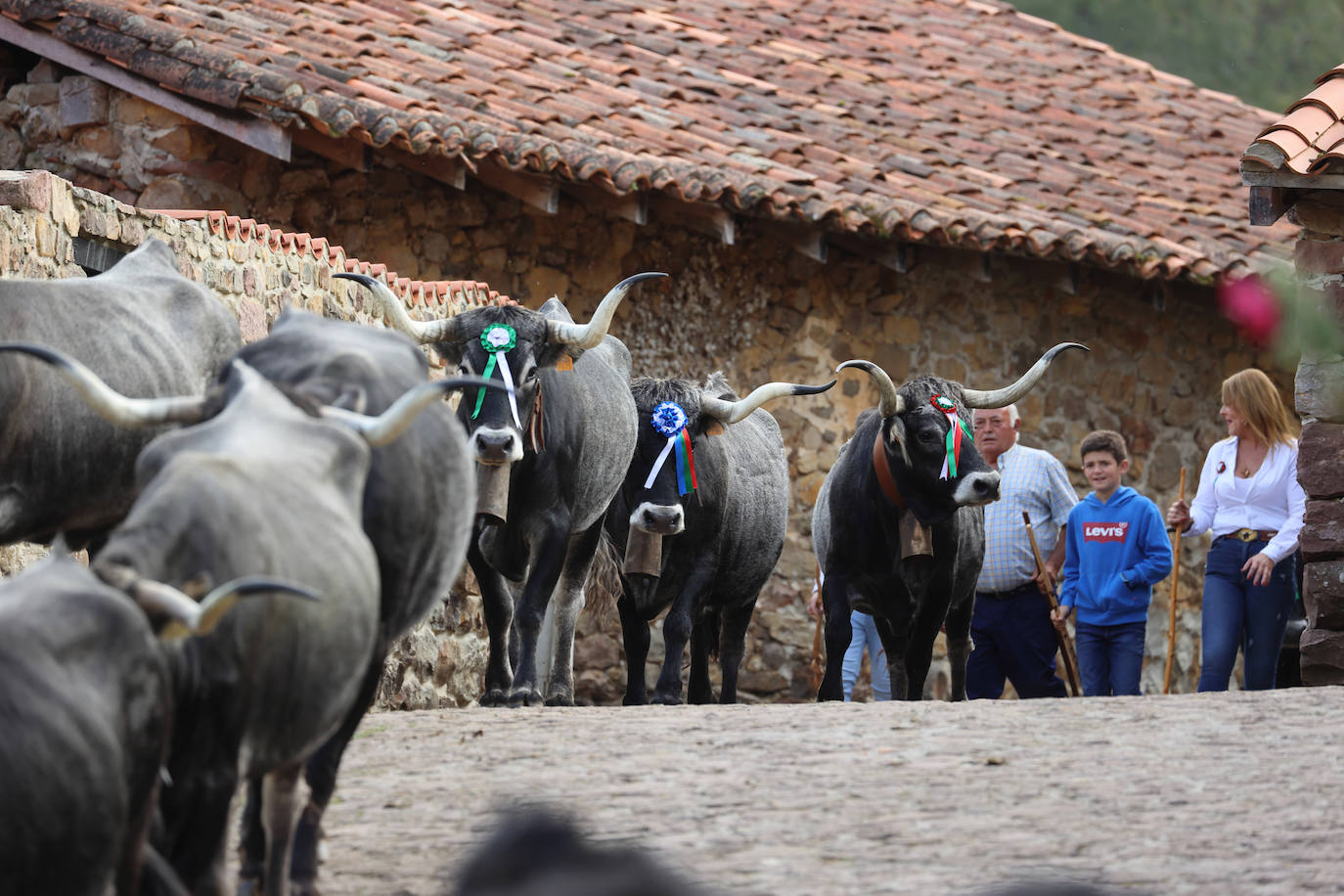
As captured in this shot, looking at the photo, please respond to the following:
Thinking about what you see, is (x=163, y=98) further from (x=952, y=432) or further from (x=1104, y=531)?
(x=1104, y=531)

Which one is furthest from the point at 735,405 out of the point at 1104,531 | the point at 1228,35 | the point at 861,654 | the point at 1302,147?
the point at 1228,35

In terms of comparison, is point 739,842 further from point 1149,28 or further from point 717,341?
point 1149,28

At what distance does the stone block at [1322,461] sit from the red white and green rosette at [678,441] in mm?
2829

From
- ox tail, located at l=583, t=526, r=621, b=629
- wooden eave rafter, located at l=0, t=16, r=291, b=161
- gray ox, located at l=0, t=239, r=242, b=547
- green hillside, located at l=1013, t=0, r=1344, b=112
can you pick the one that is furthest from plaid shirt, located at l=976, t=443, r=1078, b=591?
green hillside, located at l=1013, t=0, r=1344, b=112

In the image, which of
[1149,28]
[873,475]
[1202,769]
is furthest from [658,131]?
[1149,28]

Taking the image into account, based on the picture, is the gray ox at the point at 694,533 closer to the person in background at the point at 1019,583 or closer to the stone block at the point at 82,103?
the person in background at the point at 1019,583

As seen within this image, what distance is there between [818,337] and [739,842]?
28.9ft

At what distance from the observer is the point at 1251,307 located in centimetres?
1389

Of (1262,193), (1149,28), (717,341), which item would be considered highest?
(1149,28)

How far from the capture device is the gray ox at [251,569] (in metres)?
3.23

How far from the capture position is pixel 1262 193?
28.3 feet

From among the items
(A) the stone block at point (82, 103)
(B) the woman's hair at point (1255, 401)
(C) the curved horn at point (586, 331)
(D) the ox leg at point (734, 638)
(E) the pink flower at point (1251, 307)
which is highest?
(A) the stone block at point (82, 103)

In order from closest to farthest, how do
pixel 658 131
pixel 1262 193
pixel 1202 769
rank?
pixel 1202 769 → pixel 1262 193 → pixel 658 131

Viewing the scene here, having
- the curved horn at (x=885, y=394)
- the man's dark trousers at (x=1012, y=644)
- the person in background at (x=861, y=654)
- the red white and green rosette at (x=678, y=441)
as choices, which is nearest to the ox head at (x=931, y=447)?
the curved horn at (x=885, y=394)
